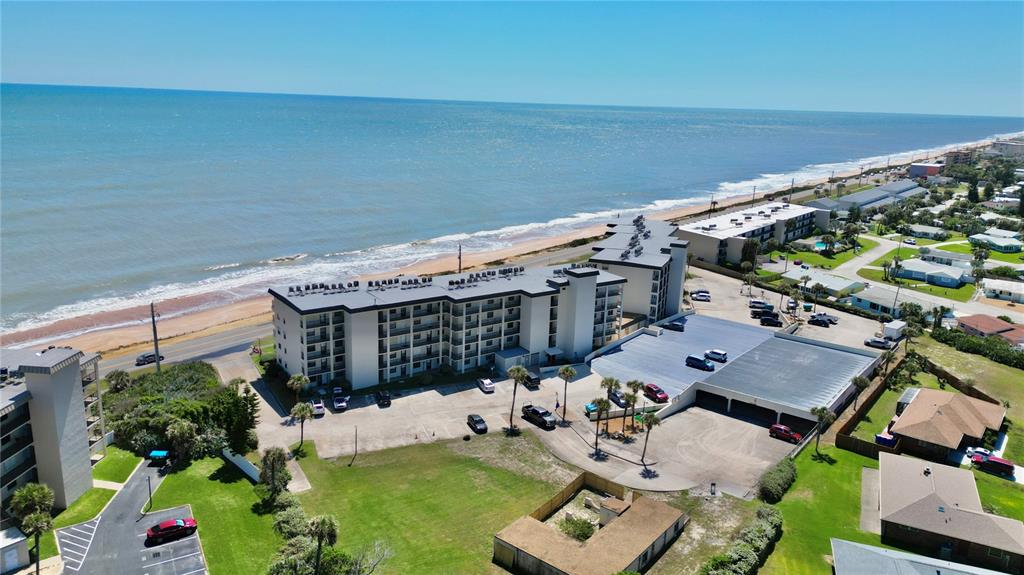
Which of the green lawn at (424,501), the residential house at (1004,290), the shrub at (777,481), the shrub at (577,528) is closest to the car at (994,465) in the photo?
the shrub at (777,481)

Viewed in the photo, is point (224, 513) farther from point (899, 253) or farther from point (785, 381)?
point (899, 253)

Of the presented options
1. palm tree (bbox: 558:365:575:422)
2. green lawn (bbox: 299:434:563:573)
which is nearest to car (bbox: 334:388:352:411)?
green lawn (bbox: 299:434:563:573)

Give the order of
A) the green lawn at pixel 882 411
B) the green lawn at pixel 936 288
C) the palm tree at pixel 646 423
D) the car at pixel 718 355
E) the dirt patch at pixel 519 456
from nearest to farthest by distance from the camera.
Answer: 1. the dirt patch at pixel 519 456
2. the palm tree at pixel 646 423
3. the green lawn at pixel 882 411
4. the car at pixel 718 355
5. the green lawn at pixel 936 288

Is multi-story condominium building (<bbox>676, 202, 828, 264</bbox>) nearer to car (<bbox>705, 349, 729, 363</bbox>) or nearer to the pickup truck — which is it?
car (<bbox>705, 349, 729, 363</bbox>)

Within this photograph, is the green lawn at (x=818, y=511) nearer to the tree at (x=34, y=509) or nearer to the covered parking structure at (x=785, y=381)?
the covered parking structure at (x=785, y=381)

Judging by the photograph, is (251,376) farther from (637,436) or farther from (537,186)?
(537,186)

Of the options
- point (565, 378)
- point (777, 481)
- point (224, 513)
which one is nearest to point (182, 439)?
point (224, 513)
